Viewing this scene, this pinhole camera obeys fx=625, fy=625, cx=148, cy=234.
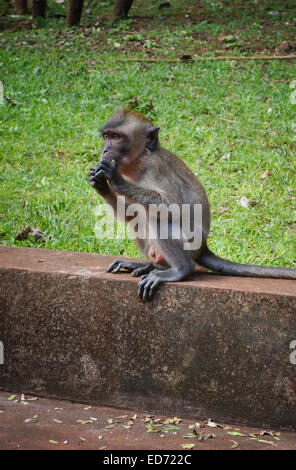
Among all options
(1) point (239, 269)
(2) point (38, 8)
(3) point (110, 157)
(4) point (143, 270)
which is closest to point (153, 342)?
(4) point (143, 270)

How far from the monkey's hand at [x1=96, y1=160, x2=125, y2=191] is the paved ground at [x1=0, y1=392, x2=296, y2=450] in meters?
1.26

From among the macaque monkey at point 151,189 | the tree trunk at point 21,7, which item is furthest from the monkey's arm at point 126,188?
the tree trunk at point 21,7

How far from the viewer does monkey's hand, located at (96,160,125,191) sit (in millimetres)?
3547

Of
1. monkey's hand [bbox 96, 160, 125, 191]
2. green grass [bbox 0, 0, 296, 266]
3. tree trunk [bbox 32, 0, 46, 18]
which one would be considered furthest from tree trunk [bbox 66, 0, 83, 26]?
monkey's hand [bbox 96, 160, 125, 191]

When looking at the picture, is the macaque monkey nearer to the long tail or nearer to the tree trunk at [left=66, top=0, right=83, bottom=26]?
the long tail

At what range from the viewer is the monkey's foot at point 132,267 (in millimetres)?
3590

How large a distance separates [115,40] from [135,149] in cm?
810

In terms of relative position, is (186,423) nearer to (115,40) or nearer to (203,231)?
(203,231)

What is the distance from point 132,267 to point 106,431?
3.24 ft

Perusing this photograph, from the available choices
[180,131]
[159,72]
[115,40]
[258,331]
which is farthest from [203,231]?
[115,40]

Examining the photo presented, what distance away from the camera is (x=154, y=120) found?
791 centimetres

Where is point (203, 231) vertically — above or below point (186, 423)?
above

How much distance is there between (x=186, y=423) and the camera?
10.8 ft

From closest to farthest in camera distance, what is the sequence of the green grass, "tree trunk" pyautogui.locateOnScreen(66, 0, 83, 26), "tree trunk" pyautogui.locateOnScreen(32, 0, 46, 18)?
the green grass → "tree trunk" pyautogui.locateOnScreen(66, 0, 83, 26) → "tree trunk" pyautogui.locateOnScreen(32, 0, 46, 18)
